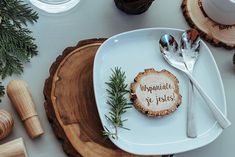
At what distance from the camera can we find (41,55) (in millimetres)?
762

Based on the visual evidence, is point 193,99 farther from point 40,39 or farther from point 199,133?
point 40,39

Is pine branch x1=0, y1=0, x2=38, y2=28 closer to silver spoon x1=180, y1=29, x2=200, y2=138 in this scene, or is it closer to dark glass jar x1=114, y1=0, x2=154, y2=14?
dark glass jar x1=114, y1=0, x2=154, y2=14

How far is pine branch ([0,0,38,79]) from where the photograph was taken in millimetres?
733

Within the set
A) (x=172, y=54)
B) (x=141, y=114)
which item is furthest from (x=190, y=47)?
(x=141, y=114)

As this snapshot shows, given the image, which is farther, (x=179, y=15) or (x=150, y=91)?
(x=179, y=15)

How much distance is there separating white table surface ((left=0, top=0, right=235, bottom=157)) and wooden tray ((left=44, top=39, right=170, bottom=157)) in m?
0.02

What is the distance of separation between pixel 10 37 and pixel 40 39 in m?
0.05

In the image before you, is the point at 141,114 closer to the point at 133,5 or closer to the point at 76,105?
the point at 76,105

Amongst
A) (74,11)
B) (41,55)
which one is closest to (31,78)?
(41,55)

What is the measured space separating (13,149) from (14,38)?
195 mm

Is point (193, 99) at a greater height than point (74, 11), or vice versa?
point (74, 11)

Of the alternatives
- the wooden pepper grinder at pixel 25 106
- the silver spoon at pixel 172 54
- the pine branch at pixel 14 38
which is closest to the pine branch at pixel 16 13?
the pine branch at pixel 14 38

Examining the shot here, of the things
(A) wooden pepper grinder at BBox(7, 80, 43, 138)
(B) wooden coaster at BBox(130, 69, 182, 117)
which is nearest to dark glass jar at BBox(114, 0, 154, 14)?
(B) wooden coaster at BBox(130, 69, 182, 117)

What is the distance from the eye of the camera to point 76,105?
0.71 metres
